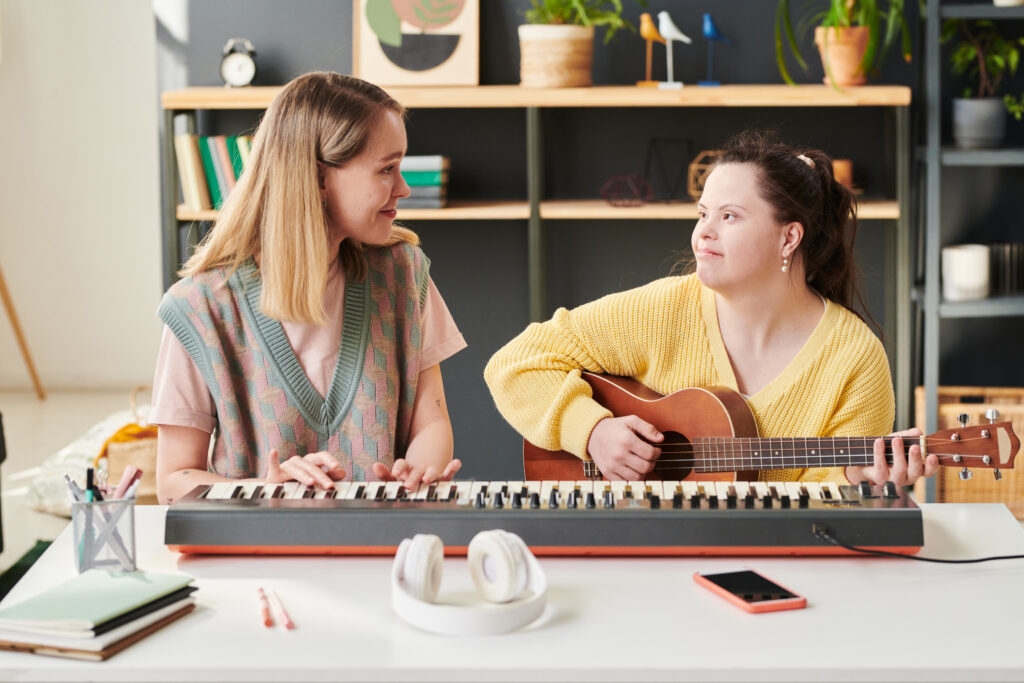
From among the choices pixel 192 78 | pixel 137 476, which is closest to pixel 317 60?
pixel 192 78

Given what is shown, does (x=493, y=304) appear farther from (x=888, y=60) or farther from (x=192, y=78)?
(x=888, y=60)

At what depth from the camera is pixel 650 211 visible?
133 inches

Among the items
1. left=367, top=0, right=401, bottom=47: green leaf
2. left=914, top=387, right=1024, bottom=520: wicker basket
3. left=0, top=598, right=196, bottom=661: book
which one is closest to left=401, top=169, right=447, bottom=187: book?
left=367, top=0, right=401, bottom=47: green leaf

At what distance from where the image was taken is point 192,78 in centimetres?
376

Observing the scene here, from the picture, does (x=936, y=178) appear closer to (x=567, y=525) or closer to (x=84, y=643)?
(x=567, y=525)

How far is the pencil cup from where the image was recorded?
1306mm

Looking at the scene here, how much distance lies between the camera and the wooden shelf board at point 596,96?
3287 mm

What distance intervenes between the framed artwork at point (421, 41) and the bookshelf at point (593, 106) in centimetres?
10

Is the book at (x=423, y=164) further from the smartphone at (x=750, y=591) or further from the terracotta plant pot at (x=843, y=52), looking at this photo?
the smartphone at (x=750, y=591)

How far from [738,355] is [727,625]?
0.91 m

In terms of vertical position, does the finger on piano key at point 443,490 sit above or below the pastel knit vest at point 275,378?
below

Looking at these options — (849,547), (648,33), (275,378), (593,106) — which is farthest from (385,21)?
(849,547)

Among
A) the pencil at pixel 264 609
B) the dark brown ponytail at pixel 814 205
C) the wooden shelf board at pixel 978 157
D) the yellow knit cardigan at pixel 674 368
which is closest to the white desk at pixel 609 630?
the pencil at pixel 264 609

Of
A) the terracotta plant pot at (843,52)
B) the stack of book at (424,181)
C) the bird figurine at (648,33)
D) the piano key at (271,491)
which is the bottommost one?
the piano key at (271,491)
